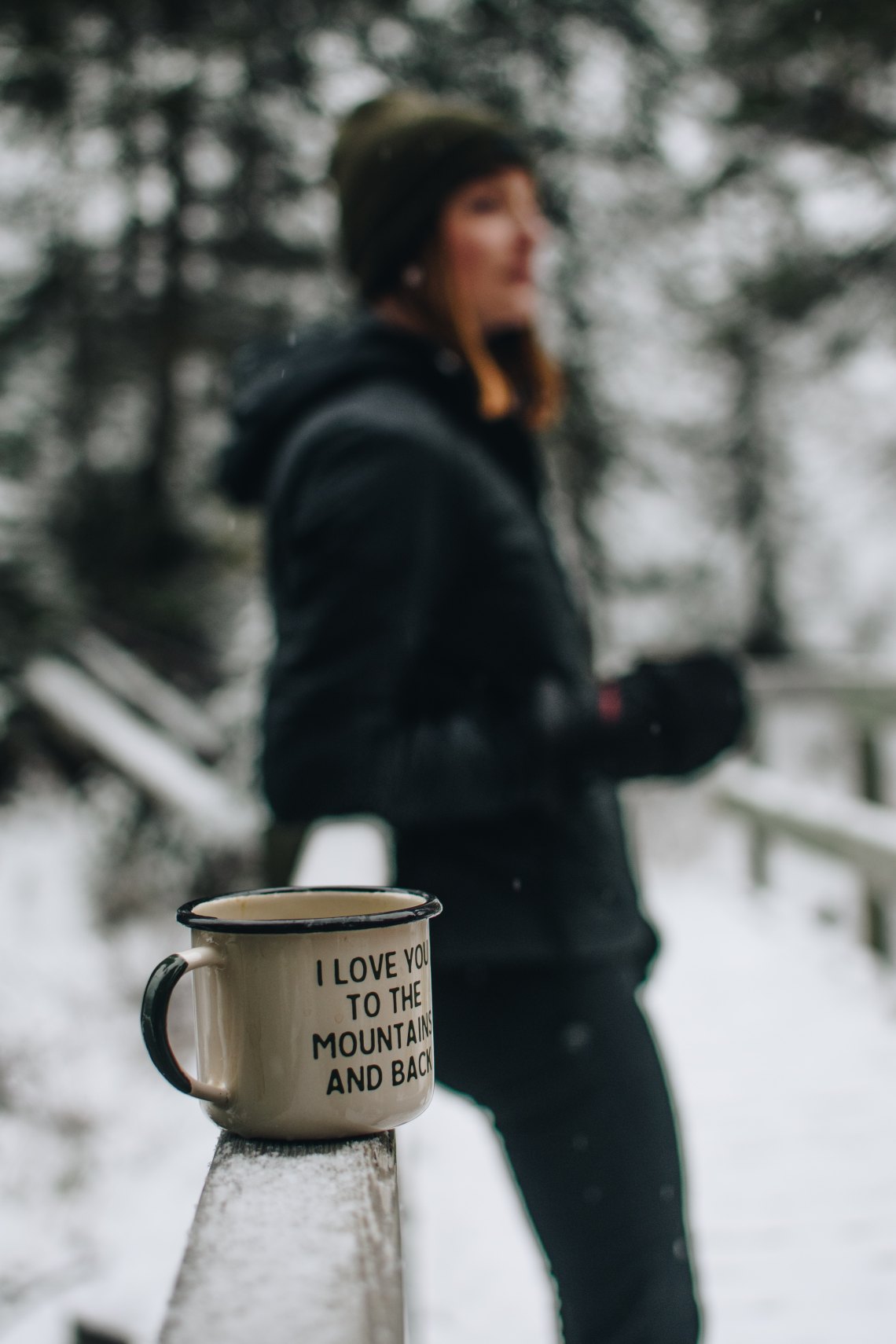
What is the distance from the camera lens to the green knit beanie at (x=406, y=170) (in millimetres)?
1487

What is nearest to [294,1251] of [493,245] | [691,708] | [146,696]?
Answer: [691,708]

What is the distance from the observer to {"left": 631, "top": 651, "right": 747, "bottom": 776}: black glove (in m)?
1.23

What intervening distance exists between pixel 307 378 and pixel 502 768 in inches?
21.8

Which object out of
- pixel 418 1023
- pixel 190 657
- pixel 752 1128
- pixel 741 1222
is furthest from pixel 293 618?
pixel 190 657

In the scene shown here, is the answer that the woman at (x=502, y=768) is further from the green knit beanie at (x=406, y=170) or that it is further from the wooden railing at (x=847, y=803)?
the wooden railing at (x=847, y=803)

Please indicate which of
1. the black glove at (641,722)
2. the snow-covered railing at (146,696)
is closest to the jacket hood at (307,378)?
the black glove at (641,722)

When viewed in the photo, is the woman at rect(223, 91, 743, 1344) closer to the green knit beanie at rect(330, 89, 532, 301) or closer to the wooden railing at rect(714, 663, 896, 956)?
the green knit beanie at rect(330, 89, 532, 301)

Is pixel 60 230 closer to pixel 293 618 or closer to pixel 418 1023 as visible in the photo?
pixel 293 618

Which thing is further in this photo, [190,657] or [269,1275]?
[190,657]

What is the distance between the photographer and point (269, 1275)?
1.92 feet

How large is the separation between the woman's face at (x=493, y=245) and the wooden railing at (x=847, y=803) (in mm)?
2769

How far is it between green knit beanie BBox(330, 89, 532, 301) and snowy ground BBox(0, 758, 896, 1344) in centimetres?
121

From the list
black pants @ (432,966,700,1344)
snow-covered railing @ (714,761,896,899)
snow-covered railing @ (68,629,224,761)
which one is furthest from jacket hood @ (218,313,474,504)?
snow-covered railing @ (68,629,224,761)

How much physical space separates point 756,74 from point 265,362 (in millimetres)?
7522
